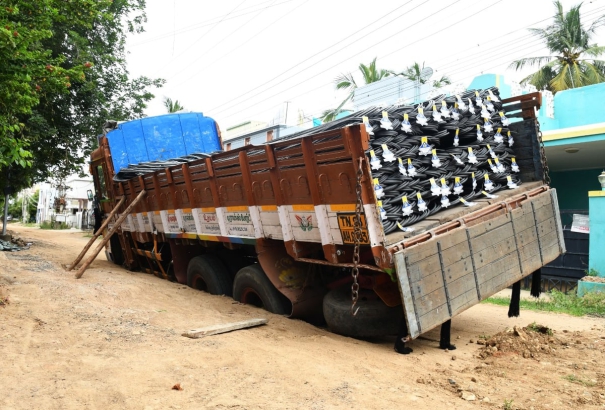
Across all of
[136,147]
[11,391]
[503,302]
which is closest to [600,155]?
[503,302]

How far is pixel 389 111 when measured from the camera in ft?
15.1

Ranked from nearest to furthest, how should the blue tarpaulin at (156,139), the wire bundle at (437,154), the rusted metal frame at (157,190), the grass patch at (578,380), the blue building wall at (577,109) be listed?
the grass patch at (578,380)
the wire bundle at (437,154)
the rusted metal frame at (157,190)
the blue tarpaulin at (156,139)
the blue building wall at (577,109)

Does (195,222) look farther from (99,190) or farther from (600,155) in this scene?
(600,155)

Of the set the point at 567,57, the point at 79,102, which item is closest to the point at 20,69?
the point at 79,102

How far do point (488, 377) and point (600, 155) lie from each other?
9.89 meters

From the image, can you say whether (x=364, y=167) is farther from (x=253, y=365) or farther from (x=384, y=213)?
(x=253, y=365)

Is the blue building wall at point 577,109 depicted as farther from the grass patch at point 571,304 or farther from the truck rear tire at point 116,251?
the truck rear tire at point 116,251

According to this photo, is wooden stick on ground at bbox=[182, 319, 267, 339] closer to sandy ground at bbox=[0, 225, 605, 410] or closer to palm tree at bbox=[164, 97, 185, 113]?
sandy ground at bbox=[0, 225, 605, 410]

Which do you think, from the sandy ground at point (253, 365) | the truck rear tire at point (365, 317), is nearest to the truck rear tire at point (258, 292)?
the sandy ground at point (253, 365)

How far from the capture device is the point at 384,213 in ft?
14.3

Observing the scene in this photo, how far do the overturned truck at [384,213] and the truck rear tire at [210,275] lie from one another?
1.2 inches

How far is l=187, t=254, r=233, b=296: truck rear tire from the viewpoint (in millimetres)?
7113

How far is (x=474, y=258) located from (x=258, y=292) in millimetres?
2591

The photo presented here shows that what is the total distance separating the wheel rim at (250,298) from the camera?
6.23 meters
